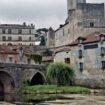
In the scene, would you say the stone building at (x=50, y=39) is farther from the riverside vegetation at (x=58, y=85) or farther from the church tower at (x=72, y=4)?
the riverside vegetation at (x=58, y=85)

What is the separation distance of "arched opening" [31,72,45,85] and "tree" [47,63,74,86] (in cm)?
795

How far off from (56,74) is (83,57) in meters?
8.53

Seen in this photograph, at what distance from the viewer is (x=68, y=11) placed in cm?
12112

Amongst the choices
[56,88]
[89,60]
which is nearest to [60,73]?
[56,88]

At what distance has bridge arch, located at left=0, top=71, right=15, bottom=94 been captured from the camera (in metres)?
88.6

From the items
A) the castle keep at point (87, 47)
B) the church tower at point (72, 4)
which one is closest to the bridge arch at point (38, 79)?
the castle keep at point (87, 47)

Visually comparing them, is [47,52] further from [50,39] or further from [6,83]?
[6,83]

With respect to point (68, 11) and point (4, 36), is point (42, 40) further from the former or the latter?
point (68, 11)

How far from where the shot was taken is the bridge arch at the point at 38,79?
9262 centimetres

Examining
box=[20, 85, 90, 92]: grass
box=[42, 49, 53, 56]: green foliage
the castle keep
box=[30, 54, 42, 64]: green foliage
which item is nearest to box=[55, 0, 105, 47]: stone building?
the castle keep

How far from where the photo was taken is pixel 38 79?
95250 mm

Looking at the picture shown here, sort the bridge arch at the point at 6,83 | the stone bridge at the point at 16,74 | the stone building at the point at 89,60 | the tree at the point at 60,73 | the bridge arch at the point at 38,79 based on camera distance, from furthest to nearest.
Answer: the bridge arch at the point at 38,79
the bridge arch at the point at 6,83
the stone bridge at the point at 16,74
the stone building at the point at 89,60
the tree at the point at 60,73

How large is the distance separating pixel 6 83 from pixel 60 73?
12.3 meters

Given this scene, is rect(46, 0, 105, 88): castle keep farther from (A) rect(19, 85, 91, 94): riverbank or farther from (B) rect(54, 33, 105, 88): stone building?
(A) rect(19, 85, 91, 94): riverbank
